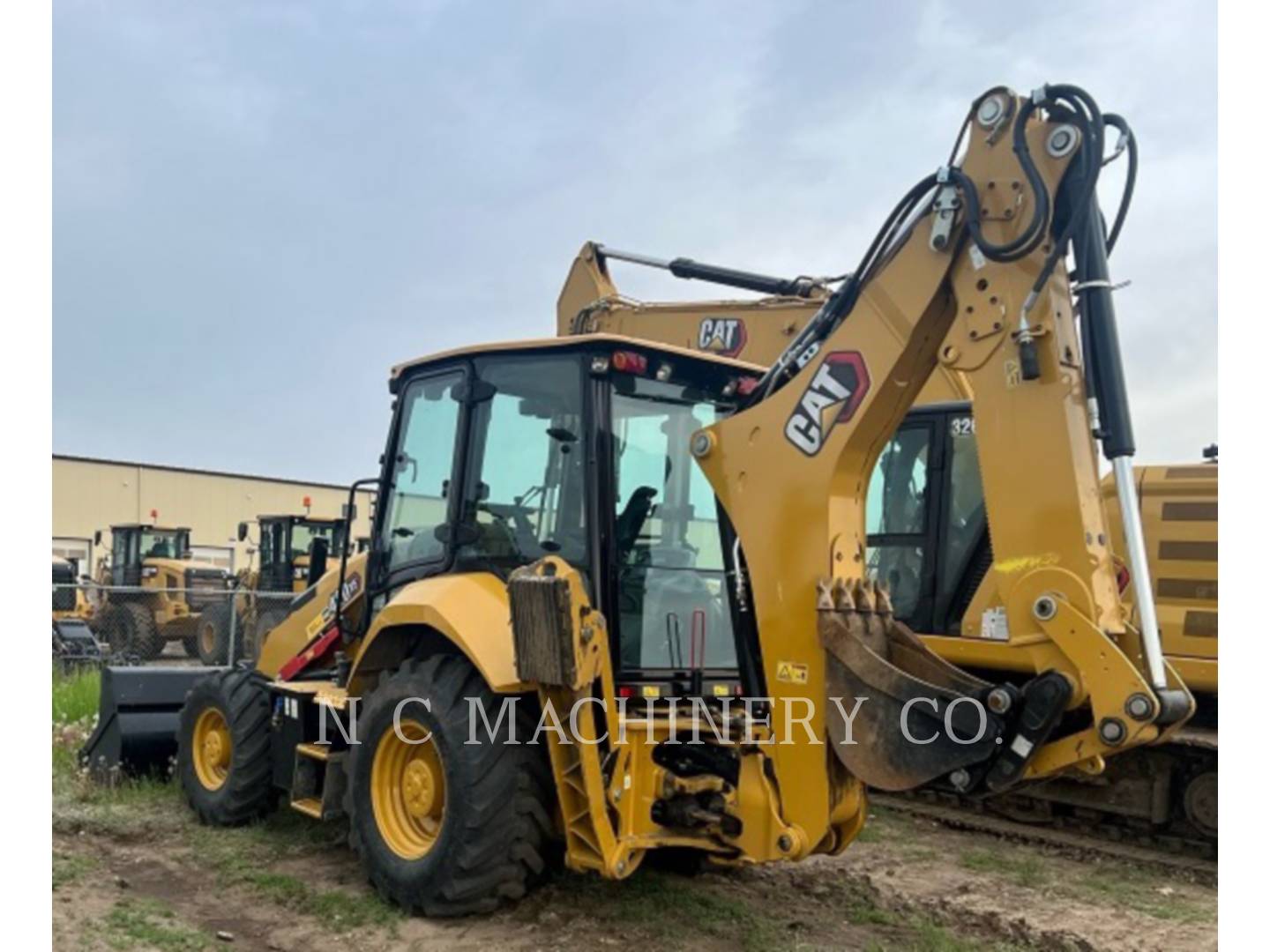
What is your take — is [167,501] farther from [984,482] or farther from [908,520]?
[984,482]

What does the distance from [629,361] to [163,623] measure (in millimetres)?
16493

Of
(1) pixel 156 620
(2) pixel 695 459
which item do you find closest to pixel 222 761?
(2) pixel 695 459

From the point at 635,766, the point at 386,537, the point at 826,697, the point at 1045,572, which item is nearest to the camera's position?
the point at 1045,572

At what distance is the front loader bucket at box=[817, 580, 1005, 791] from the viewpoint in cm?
421

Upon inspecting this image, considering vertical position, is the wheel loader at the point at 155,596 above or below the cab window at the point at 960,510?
below

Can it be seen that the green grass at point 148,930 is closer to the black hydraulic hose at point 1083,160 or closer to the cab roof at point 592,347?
the cab roof at point 592,347

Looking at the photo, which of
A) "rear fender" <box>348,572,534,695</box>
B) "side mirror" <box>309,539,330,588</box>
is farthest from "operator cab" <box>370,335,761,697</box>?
"side mirror" <box>309,539,330,588</box>

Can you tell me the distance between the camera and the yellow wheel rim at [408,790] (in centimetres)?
547

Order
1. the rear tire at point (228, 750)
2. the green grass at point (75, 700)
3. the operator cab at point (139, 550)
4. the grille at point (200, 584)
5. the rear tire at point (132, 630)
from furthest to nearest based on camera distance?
the operator cab at point (139, 550) → the grille at point (200, 584) → the rear tire at point (132, 630) → the green grass at point (75, 700) → the rear tire at point (228, 750)

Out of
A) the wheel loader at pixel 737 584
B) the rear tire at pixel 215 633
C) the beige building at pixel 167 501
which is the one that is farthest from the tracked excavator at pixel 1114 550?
the beige building at pixel 167 501

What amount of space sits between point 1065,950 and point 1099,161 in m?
3.42

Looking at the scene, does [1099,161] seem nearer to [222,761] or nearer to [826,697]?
[826,697]

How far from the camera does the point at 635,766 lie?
5023mm

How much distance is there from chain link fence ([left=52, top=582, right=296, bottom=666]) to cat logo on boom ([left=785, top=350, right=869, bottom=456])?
13139mm
